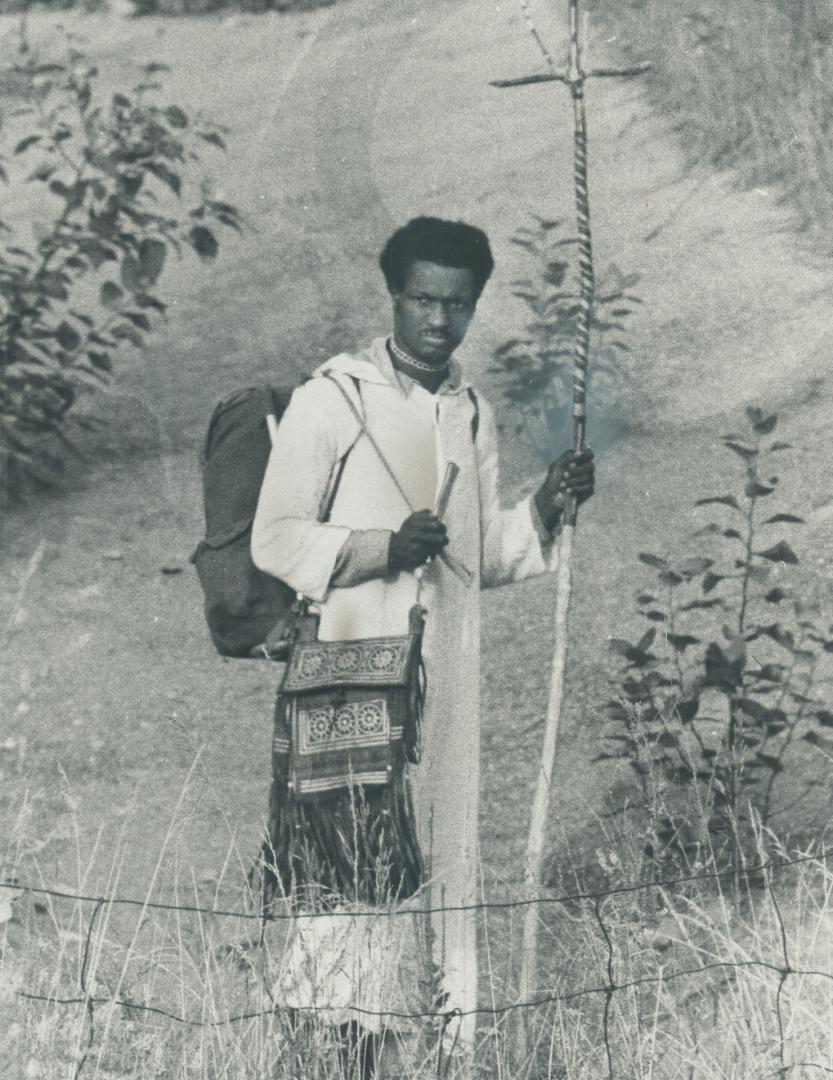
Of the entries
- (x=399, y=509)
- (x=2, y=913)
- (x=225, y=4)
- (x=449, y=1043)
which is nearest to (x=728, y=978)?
(x=449, y=1043)

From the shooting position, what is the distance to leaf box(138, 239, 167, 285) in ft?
25.1

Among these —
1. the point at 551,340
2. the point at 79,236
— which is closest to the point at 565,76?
the point at 551,340

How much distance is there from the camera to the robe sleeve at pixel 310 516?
22.1ft

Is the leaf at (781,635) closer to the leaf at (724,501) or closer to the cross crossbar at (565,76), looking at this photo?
the leaf at (724,501)

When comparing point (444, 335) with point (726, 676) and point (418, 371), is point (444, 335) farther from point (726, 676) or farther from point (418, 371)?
point (726, 676)

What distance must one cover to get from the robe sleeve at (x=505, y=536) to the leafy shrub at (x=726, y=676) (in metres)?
0.40

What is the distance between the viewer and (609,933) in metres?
6.63

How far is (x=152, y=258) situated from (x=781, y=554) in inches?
78.8

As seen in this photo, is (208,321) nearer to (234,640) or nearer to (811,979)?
(234,640)

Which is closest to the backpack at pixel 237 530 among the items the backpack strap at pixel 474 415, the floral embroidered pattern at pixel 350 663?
the floral embroidered pattern at pixel 350 663

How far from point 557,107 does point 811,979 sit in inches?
101

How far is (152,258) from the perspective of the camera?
767 centimetres

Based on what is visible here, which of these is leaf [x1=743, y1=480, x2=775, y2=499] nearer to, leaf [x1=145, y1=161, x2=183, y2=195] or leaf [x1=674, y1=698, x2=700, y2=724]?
leaf [x1=674, y1=698, x2=700, y2=724]

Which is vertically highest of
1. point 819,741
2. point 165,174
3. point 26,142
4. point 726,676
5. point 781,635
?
point 26,142
